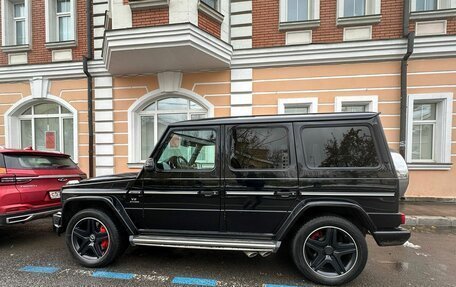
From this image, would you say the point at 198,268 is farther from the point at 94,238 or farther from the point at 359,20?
the point at 359,20

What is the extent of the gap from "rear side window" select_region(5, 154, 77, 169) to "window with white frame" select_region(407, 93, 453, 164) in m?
7.98

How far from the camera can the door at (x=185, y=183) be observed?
124 inches

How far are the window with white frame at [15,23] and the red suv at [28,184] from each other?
6156 millimetres

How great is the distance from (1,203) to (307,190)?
14.0 feet

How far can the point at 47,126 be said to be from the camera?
856cm

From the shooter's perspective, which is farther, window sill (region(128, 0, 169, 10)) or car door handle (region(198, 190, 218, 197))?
window sill (region(128, 0, 169, 10))

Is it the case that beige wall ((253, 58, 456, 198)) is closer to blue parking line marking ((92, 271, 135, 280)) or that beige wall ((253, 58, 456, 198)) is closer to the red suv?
the red suv

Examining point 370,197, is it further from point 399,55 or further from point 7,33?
point 7,33

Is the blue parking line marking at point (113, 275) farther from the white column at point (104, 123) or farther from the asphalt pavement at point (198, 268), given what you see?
the white column at point (104, 123)

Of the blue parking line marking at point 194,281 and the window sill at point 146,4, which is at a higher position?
the window sill at point 146,4

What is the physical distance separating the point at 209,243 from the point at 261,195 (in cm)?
84

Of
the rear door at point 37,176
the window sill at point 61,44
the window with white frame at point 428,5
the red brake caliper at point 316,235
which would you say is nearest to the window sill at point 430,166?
the window with white frame at point 428,5

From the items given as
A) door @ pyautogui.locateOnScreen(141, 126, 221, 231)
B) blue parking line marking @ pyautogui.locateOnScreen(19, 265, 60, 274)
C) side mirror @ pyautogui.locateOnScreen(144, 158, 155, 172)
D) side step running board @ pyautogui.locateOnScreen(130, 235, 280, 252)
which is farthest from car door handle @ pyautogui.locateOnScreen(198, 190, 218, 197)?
blue parking line marking @ pyautogui.locateOnScreen(19, 265, 60, 274)

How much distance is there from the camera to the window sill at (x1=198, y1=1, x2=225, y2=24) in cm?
628
